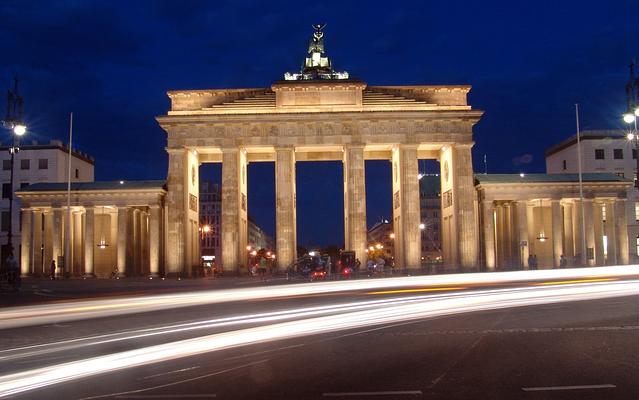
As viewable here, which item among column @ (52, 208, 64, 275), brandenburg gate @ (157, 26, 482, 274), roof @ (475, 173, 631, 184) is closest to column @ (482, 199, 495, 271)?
brandenburg gate @ (157, 26, 482, 274)

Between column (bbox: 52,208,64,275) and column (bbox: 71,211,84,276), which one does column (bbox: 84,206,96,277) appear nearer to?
column (bbox: 52,208,64,275)

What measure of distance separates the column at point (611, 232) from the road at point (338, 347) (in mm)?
45806

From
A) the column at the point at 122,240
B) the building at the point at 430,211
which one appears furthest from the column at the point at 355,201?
the building at the point at 430,211

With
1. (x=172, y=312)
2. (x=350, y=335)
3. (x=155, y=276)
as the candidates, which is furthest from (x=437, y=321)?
(x=155, y=276)

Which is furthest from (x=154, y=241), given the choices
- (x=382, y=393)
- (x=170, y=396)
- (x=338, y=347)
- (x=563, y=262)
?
(x=382, y=393)

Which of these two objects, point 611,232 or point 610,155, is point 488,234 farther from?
point 610,155

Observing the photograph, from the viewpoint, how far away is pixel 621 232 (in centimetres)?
6438

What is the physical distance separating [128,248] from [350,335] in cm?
5423

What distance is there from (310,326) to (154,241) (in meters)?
51.7

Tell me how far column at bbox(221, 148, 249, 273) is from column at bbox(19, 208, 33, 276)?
61.4 feet

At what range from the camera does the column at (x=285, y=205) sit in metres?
62.1

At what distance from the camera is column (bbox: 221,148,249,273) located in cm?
6194

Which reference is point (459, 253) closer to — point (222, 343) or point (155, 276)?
point (155, 276)

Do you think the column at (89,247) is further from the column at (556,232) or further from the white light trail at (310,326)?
the white light trail at (310,326)
